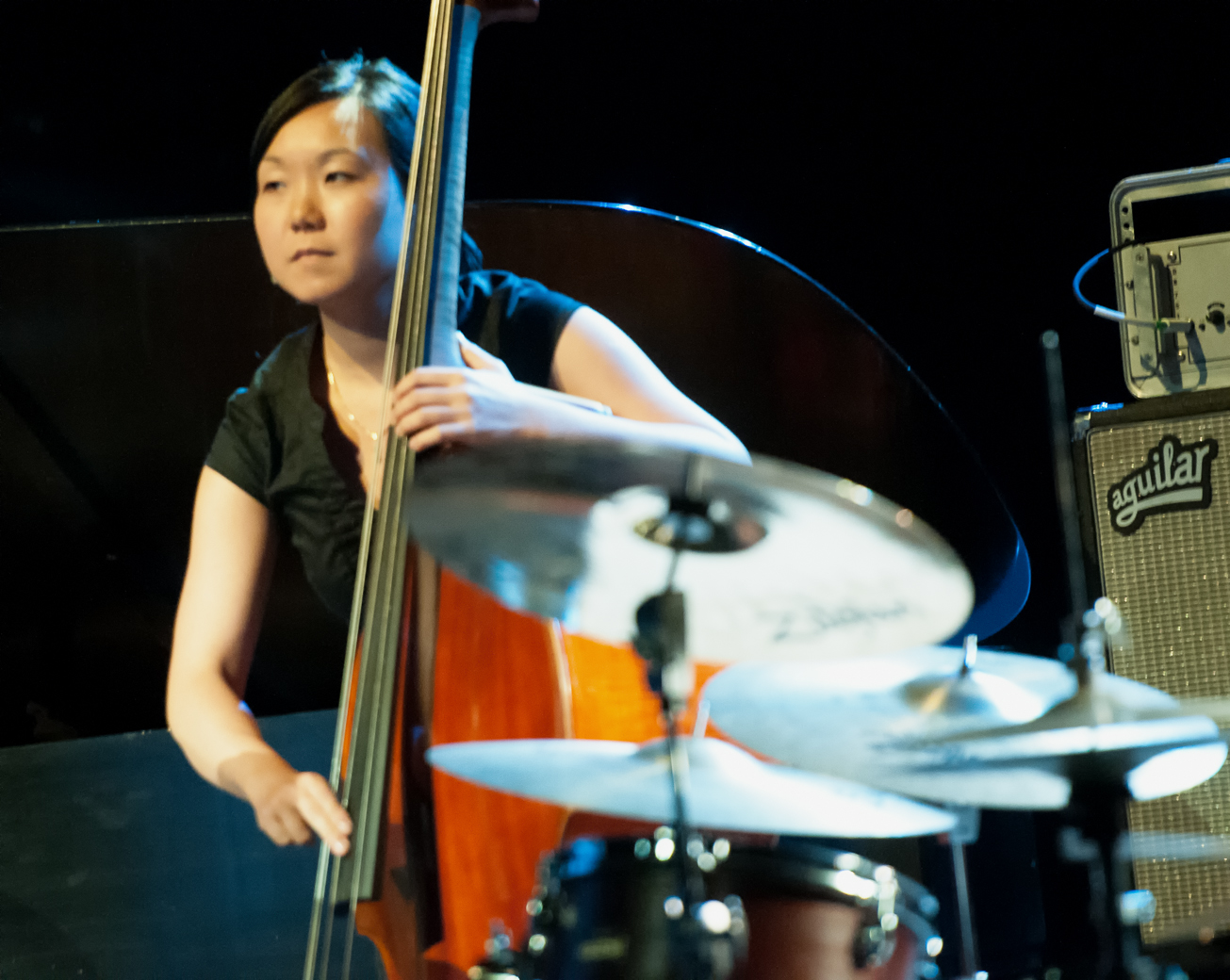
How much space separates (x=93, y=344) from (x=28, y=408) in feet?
0.51

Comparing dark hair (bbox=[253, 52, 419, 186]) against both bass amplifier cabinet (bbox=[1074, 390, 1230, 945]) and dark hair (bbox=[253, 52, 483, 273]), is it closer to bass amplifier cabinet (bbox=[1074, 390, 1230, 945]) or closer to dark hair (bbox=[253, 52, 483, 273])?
dark hair (bbox=[253, 52, 483, 273])

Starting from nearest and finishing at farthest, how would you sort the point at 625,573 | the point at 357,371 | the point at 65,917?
the point at 625,573
the point at 357,371
the point at 65,917

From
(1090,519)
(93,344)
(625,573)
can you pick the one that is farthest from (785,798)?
(93,344)

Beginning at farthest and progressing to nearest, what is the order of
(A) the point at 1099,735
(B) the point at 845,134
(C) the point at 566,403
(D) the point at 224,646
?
(B) the point at 845,134 → (D) the point at 224,646 → (C) the point at 566,403 → (A) the point at 1099,735

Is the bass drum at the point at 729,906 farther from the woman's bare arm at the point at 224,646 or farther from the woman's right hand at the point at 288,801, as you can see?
the woman's bare arm at the point at 224,646

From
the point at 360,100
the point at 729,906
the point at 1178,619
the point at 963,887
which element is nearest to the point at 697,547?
the point at 729,906

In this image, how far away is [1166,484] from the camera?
1.84 metres

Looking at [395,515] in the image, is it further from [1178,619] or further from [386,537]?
[1178,619]

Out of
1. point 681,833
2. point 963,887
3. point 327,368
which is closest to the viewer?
point 681,833

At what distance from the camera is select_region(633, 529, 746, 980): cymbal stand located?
914 mm

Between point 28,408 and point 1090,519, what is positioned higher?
point 28,408

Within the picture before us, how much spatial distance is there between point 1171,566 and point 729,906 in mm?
1176

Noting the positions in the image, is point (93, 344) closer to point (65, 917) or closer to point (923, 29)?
point (65, 917)

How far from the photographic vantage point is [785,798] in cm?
104
